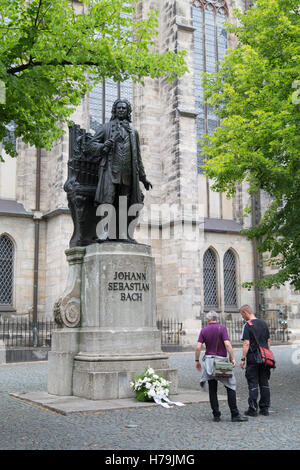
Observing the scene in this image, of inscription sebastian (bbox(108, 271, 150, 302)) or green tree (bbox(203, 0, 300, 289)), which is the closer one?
inscription sebastian (bbox(108, 271, 150, 302))

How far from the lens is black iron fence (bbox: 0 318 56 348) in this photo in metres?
18.7

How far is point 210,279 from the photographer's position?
2448 cm

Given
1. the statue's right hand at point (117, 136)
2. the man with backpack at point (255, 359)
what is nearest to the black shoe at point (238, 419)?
the man with backpack at point (255, 359)

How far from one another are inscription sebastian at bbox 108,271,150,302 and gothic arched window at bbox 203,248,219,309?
16011 mm

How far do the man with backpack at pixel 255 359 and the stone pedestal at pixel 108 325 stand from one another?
160 cm

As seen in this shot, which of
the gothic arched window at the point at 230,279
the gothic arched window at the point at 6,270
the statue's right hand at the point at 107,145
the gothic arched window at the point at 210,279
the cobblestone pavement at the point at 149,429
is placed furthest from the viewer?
the gothic arched window at the point at 230,279

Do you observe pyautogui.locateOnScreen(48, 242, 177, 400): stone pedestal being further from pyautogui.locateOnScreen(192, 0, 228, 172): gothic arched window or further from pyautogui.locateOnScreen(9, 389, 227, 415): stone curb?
pyautogui.locateOnScreen(192, 0, 228, 172): gothic arched window

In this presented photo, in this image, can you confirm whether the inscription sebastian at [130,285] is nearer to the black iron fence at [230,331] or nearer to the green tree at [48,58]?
the green tree at [48,58]

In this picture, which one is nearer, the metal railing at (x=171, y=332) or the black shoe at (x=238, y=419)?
the black shoe at (x=238, y=419)

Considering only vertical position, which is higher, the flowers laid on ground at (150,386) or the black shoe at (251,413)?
the flowers laid on ground at (150,386)

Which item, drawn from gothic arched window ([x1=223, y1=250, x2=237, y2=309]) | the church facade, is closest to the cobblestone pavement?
the church facade

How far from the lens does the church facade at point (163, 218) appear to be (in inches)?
826

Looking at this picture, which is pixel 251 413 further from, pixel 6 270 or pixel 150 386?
pixel 6 270

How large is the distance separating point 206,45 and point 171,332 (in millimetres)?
14387
